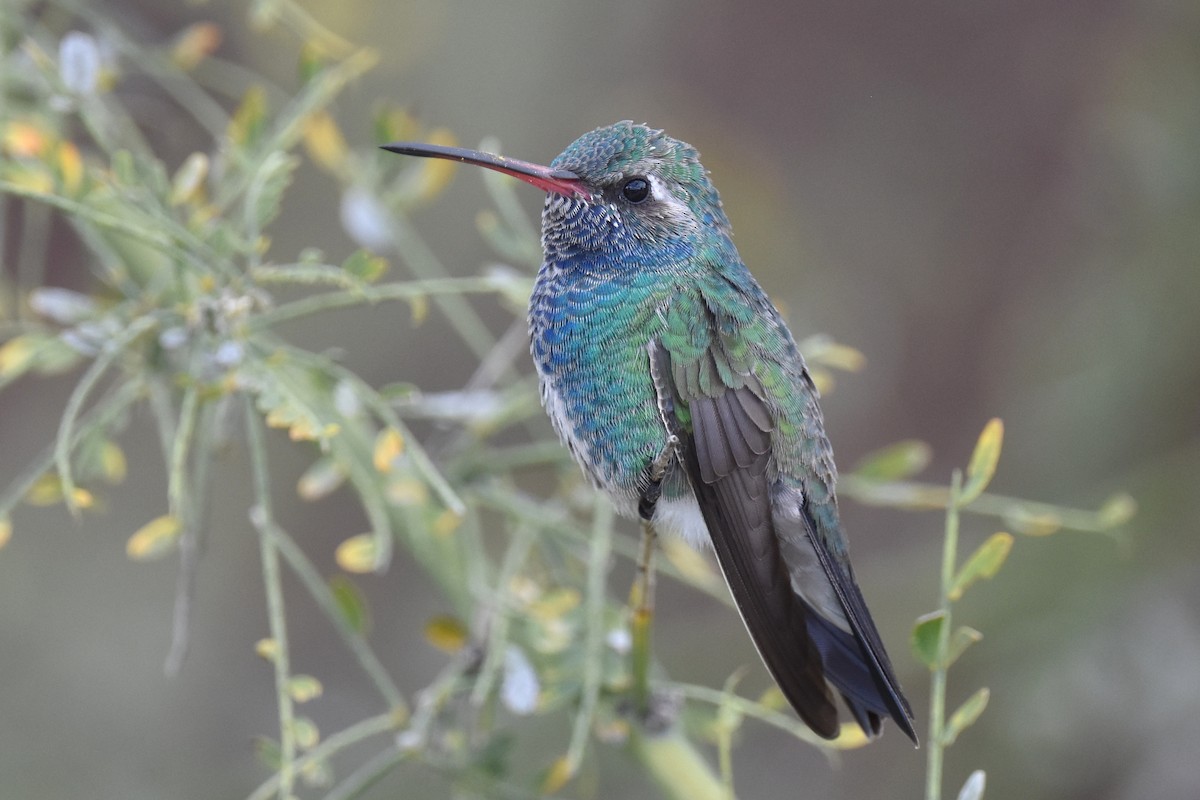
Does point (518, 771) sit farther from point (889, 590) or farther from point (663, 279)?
point (663, 279)

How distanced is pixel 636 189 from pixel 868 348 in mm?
2595

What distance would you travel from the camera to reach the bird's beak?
4.97 feet

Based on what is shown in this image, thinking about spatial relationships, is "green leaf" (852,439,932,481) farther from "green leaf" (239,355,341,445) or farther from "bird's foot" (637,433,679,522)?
"green leaf" (239,355,341,445)

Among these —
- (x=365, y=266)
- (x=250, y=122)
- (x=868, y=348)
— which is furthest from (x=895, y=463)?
(x=868, y=348)

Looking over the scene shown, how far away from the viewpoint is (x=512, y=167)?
5.29ft

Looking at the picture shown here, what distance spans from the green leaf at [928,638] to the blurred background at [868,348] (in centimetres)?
126

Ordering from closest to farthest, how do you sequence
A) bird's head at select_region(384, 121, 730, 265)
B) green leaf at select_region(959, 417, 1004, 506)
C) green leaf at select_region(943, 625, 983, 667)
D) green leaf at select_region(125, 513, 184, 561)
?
green leaf at select_region(943, 625, 983, 667) → green leaf at select_region(959, 417, 1004, 506) → green leaf at select_region(125, 513, 184, 561) → bird's head at select_region(384, 121, 730, 265)

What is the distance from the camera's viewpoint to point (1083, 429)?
3.16m

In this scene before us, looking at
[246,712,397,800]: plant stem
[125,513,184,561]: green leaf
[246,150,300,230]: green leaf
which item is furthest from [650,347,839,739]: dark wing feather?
[125,513,184,561]: green leaf

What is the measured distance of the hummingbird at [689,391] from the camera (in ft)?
5.51

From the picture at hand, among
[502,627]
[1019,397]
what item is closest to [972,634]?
[502,627]

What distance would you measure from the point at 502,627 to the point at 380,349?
207 cm

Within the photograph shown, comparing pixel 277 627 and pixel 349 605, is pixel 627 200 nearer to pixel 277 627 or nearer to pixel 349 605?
pixel 349 605

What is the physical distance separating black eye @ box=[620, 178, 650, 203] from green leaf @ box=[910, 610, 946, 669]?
90 centimetres
